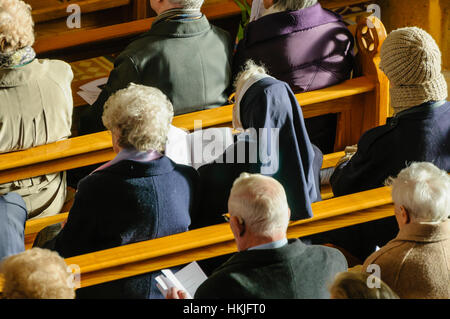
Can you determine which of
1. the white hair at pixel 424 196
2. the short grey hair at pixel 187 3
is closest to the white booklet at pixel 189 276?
the white hair at pixel 424 196

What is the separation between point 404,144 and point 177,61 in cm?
112

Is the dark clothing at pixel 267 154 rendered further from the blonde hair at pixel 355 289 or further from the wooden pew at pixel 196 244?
the blonde hair at pixel 355 289

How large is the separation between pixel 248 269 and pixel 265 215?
18 cm

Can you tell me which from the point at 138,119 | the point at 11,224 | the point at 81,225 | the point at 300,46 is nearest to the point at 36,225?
the point at 11,224

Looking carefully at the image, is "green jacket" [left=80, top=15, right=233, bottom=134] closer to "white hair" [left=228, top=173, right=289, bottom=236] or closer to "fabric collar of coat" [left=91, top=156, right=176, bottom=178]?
→ "fabric collar of coat" [left=91, top=156, right=176, bottom=178]

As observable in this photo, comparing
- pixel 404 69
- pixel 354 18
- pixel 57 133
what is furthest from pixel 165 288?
pixel 354 18

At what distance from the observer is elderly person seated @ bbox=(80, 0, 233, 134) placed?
3.51 meters

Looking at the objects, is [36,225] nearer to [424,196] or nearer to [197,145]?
[197,145]

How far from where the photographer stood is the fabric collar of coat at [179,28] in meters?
3.51

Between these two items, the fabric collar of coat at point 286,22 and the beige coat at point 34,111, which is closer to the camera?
the beige coat at point 34,111

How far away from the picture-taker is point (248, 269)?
2414mm

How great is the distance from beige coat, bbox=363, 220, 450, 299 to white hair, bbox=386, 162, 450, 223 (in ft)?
0.11

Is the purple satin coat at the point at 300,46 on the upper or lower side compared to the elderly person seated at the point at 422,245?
upper

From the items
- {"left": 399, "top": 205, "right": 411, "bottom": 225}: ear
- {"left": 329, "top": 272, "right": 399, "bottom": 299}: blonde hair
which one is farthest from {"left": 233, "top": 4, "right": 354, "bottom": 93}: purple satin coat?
{"left": 329, "top": 272, "right": 399, "bottom": 299}: blonde hair
